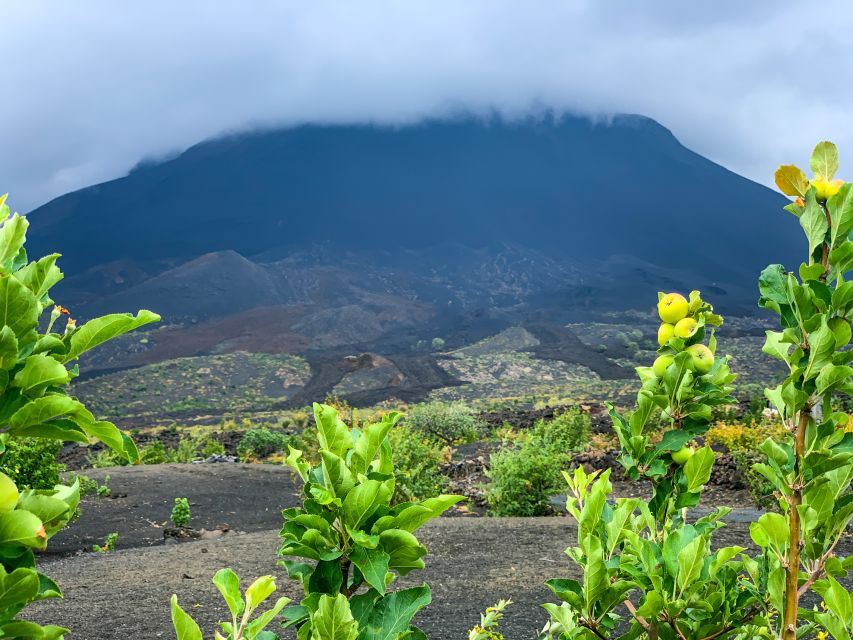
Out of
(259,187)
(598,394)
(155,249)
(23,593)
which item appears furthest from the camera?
(259,187)

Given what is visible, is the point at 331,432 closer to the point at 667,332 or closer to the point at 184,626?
the point at 184,626

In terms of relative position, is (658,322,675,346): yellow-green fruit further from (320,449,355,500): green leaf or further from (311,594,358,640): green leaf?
(311,594,358,640): green leaf

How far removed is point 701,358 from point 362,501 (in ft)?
2.63

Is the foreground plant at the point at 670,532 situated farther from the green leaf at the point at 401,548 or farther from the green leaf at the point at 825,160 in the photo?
the green leaf at the point at 401,548

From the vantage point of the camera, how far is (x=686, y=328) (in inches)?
57.0

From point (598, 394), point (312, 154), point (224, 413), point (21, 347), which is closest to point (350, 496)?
point (21, 347)

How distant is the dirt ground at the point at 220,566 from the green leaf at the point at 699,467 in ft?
9.83

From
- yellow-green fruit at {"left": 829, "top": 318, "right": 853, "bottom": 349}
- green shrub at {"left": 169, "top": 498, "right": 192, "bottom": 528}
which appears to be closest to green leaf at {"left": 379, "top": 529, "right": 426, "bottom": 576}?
yellow-green fruit at {"left": 829, "top": 318, "right": 853, "bottom": 349}

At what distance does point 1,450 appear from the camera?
854 mm

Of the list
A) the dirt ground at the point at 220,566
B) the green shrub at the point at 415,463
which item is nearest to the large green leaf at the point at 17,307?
the dirt ground at the point at 220,566

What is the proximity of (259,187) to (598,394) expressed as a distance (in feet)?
509

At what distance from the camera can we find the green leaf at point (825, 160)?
1.29 meters

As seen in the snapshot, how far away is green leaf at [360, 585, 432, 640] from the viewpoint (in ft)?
3.25

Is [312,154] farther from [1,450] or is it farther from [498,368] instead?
[1,450]
